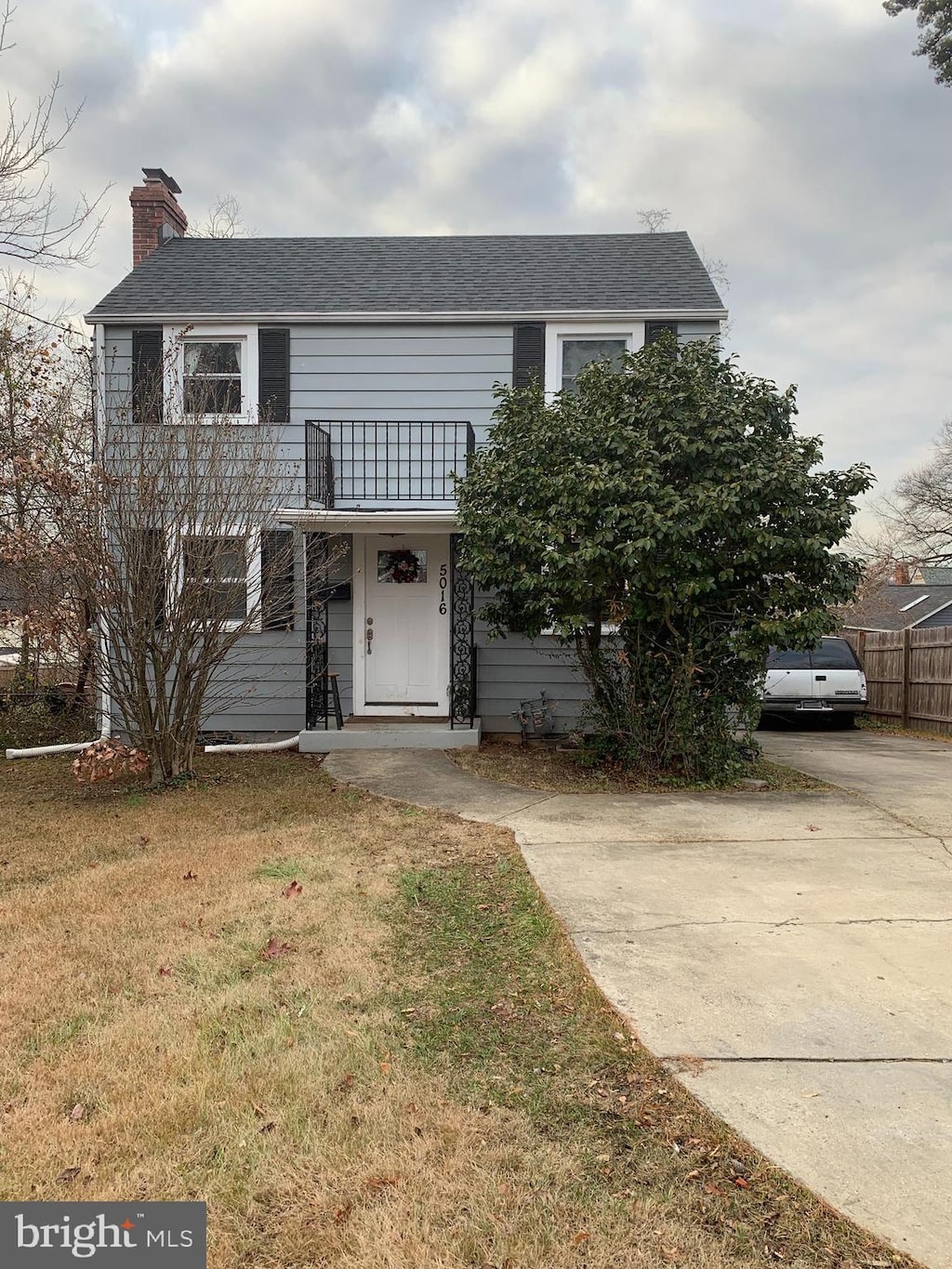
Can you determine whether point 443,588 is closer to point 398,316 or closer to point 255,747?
point 255,747

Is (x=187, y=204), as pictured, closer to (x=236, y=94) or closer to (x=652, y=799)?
(x=236, y=94)

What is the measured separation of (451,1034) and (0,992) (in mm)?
1893

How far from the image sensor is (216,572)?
294 inches

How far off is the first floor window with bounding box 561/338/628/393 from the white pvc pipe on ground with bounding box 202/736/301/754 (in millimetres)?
5711

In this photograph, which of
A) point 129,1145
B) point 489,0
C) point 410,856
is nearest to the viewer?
point 129,1145

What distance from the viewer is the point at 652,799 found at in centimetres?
729

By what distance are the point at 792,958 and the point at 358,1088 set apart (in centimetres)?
212

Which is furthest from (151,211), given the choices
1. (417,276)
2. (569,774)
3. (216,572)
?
(569,774)

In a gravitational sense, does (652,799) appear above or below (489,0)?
below

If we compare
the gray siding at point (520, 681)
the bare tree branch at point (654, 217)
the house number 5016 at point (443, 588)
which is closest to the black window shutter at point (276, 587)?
the house number 5016 at point (443, 588)

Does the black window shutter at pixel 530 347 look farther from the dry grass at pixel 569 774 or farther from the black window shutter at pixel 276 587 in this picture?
the dry grass at pixel 569 774

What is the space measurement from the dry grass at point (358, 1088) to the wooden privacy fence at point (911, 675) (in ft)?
38.2

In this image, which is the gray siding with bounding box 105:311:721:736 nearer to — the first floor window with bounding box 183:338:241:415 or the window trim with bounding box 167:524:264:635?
the first floor window with bounding box 183:338:241:415

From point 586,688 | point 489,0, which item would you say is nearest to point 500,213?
point 489,0
